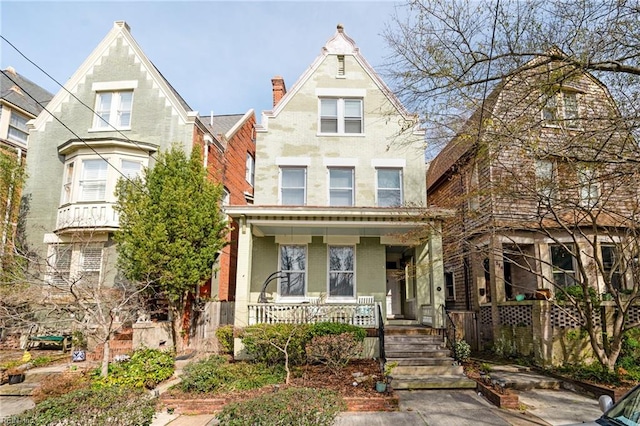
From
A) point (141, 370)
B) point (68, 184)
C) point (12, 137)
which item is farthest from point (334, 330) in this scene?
point (12, 137)

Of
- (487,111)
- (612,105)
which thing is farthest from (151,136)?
(612,105)

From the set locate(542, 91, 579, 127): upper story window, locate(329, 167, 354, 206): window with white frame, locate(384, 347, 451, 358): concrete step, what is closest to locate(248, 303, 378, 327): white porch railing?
locate(384, 347, 451, 358): concrete step

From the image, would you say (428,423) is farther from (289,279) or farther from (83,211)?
(83,211)

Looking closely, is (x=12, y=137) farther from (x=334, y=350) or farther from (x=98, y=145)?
(x=334, y=350)

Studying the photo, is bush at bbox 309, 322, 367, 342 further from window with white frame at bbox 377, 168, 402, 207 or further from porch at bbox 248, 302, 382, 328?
window with white frame at bbox 377, 168, 402, 207

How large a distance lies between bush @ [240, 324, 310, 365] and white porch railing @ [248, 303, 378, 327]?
951 mm

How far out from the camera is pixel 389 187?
13875 millimetres

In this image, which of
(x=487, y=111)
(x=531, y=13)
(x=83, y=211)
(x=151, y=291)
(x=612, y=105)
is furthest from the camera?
(x=83, y=211)

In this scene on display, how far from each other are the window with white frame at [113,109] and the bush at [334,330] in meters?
10.4

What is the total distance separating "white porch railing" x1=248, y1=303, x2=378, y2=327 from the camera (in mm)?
11258

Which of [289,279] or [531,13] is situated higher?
[531,13]

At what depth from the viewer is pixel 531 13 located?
19.0 ft

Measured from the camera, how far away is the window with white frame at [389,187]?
13.7 metres

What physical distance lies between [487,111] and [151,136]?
11820 mm
